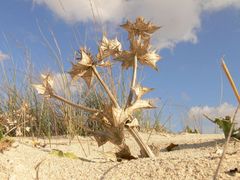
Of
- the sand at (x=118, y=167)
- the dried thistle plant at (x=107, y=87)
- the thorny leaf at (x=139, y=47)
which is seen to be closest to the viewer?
the sand at (x=118, y=167)

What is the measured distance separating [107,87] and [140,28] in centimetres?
32

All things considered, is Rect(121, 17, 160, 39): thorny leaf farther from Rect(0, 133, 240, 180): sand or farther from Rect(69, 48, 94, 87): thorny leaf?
Rect(0, 133, 240, 180): sand

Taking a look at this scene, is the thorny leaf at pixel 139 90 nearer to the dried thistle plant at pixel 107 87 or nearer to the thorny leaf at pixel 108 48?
the dried thistle plant at pixel 107 87

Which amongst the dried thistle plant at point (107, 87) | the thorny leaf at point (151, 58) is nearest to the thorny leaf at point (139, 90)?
the dried thistle plant at point (107, 87)

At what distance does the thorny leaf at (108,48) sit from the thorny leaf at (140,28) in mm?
88

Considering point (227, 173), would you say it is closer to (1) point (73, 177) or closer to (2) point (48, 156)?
(1) point (73, 177)

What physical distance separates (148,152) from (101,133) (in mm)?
226

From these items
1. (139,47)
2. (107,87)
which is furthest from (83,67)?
(139,47)

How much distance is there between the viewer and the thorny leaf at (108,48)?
5.89 ft

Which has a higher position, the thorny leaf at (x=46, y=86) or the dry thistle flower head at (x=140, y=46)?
the dry thistle flower head at (x=140, y=46)

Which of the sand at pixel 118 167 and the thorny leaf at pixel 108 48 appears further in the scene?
the thorny leaf at pixel 108 48

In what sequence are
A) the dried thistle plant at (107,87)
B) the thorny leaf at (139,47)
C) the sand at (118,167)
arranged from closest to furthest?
the sand at (118,167) → the dried thistle plant at (107,87) → the thorny leaf at (139,47)

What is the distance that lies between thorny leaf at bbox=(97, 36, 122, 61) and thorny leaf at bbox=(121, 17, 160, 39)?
9 cm

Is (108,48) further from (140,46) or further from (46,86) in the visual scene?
(46,86)
